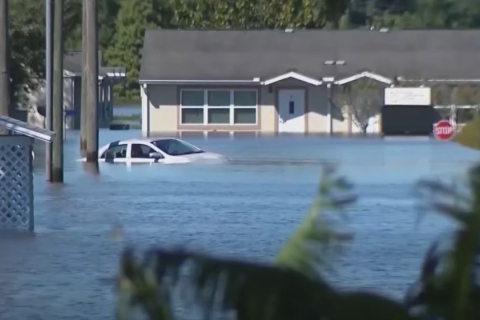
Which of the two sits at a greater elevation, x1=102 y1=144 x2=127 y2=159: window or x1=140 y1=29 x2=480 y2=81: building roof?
x1=140 y1=29 x2=480 y2=81: building roof

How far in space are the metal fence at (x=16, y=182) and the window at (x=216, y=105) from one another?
42.8m

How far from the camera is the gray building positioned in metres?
61.6

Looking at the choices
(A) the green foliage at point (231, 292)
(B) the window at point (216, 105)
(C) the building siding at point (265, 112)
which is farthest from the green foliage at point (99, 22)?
(A) the green foliage at point (231, 292)

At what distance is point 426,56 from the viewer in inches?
2470

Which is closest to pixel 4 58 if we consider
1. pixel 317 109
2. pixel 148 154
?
pixel 148 154

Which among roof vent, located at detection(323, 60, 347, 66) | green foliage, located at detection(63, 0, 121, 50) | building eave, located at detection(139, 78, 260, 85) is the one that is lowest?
building eave, located at detection(139, 78, 260, 85)

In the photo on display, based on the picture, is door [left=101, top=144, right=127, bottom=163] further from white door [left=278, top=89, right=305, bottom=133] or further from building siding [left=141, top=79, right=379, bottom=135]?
white door [left=278, top=89, right=305, bottom=133]

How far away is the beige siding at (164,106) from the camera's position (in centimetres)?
6266

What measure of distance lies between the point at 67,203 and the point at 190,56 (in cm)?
3867

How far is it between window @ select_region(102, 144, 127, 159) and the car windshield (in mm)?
912

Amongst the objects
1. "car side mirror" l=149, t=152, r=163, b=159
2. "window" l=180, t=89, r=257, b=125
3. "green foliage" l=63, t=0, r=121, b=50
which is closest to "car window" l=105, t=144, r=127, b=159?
"car side mirror" l=149, t=152, r=163, b=159

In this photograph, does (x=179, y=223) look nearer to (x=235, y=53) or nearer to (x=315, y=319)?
(x=315, y=319)

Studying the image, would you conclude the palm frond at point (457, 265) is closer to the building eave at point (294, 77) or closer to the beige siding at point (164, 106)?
the building eave at point (294, 77)

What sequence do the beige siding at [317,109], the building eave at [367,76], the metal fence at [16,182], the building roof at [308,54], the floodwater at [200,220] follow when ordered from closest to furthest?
the floodwater at [200,220] < the metal fence at [16,182] < the building eave at [367,76] < the building roof at [308,54] < the beige siding at [317,109]
